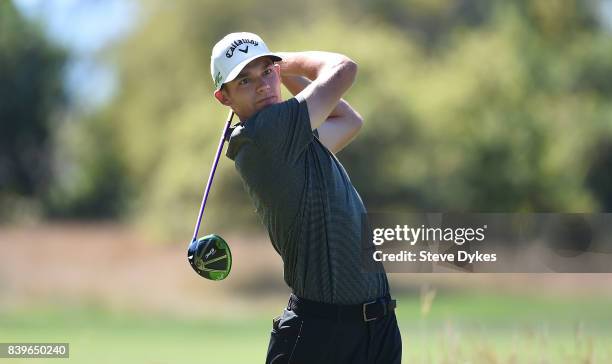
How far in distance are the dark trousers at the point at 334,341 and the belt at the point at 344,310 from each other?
0.01 m

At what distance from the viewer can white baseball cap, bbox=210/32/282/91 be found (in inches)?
136

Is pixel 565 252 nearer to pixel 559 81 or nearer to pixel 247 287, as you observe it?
pixel 247 287

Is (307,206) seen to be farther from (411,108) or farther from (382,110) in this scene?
(411,108)

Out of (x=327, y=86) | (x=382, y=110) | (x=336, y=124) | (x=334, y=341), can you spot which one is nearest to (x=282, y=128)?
(x=327, y=86)

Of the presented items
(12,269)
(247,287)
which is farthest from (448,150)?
(12,269)

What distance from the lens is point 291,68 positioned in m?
3.75

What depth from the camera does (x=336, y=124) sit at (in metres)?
3.94

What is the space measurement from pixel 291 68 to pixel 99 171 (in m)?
29.0

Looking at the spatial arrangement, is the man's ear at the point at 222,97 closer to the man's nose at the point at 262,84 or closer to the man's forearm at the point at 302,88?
the man's nose at the point at 262,84

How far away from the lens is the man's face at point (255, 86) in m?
3.50

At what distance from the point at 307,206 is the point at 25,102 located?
29243mm

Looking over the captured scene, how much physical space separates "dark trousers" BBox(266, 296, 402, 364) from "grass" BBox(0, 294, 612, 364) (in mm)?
1277

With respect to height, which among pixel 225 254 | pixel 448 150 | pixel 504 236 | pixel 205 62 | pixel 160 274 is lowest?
pixel 225 254

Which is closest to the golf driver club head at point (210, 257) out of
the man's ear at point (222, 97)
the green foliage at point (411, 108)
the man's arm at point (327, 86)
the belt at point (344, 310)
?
the belt at point (344, 310)
